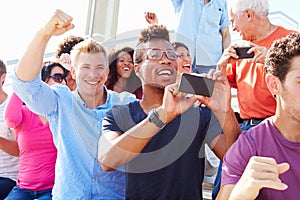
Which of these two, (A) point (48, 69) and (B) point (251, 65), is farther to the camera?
(A) point (48, 69)

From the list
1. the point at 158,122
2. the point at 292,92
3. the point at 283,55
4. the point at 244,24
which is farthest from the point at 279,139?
the point at 244,24

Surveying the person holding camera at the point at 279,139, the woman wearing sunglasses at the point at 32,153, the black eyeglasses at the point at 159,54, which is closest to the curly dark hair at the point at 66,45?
the woman wearing sunglasses at the point at 32,153

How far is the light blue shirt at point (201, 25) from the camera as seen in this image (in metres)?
2.13

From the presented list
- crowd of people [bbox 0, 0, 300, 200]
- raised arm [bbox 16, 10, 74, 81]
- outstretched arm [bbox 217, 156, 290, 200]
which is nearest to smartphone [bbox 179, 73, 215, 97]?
crowd of people [bbox 0, 0, 300, 200]

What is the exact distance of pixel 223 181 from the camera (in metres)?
1.05

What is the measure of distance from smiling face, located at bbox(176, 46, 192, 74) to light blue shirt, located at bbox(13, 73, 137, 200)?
0.24 m

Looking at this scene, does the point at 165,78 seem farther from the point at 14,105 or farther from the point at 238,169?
the point at 14,105

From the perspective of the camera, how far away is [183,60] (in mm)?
1559

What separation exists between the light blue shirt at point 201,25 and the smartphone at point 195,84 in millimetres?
881

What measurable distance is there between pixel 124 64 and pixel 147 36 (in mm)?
504

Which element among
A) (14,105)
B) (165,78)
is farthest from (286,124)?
(14,105)

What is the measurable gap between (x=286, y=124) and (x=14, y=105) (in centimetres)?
136

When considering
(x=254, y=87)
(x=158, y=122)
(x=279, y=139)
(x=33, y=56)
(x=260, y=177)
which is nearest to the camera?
(x=260, y=177)

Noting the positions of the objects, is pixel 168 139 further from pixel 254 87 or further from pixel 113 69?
pixel 113 69
